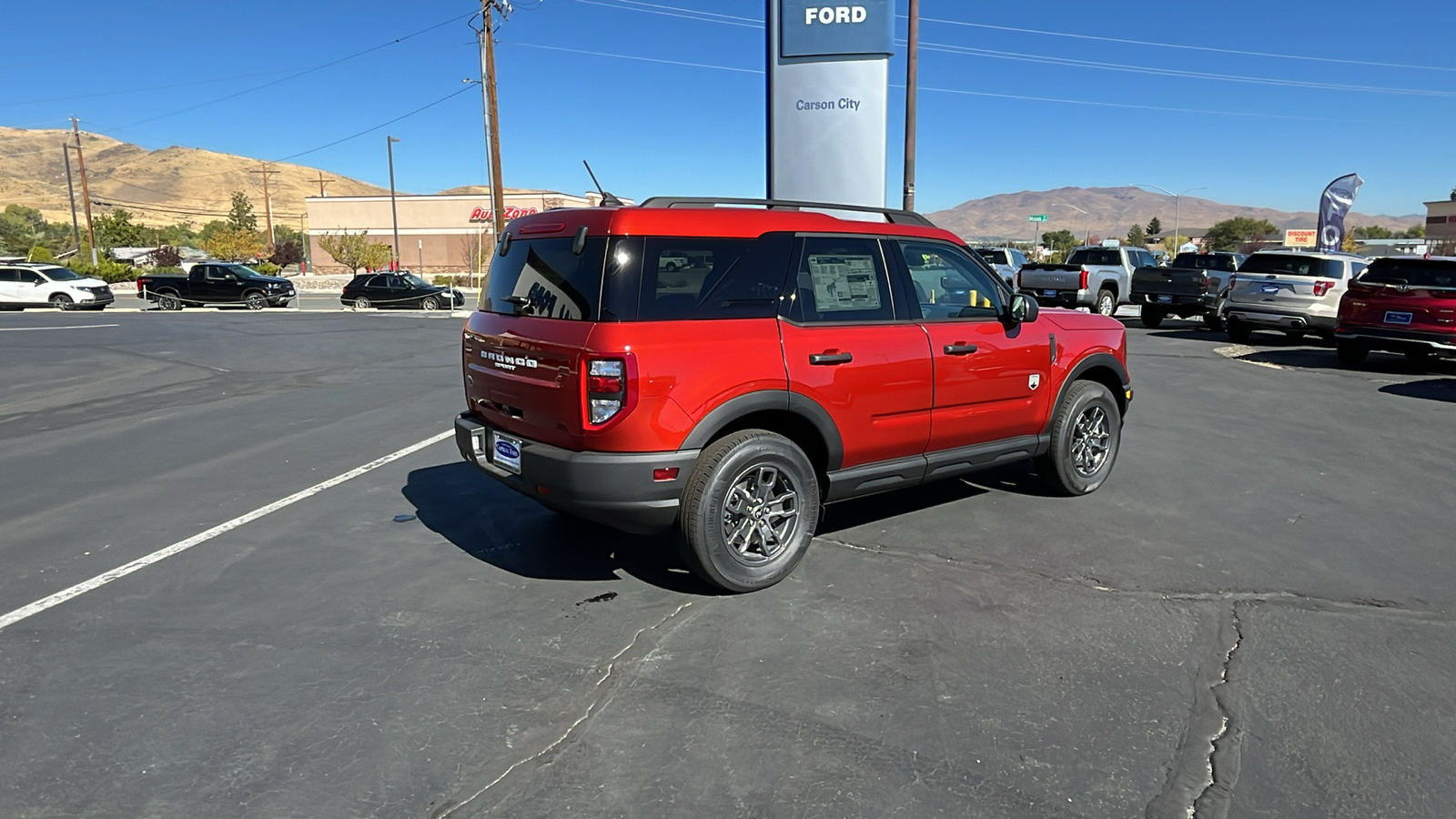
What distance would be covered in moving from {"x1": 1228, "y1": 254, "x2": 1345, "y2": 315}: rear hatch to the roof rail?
1316 centimetres

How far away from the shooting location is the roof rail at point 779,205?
4605 millimetres

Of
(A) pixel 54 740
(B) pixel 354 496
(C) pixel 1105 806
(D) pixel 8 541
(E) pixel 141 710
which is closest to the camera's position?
(C) pixel 1105 806

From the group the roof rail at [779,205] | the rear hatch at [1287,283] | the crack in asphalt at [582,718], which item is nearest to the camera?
the crack in asphalt at [582,718]

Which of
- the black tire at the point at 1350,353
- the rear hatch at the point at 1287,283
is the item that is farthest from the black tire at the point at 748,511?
the rear hatch at the point at 1287,283

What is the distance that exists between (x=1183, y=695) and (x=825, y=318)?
2.39 meters

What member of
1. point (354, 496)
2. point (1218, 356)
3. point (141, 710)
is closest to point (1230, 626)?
point (141, 710)

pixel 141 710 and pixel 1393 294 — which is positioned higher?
pixel 1393 294

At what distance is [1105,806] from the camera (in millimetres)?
2779

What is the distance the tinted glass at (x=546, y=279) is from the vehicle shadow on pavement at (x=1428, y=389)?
35.6ft

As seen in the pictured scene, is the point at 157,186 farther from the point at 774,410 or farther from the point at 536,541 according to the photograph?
the point at 774,410

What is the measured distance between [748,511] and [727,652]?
0.84m

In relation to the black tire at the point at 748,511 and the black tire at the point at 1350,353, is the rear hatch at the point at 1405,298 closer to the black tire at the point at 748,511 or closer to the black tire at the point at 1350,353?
the black tire at the point at 1350,353

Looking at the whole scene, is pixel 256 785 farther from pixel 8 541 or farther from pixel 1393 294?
pixel 1393 294

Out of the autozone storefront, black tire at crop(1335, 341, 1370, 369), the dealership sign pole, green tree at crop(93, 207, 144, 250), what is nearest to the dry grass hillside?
green tree at crop(93, 207, 144, 250)
